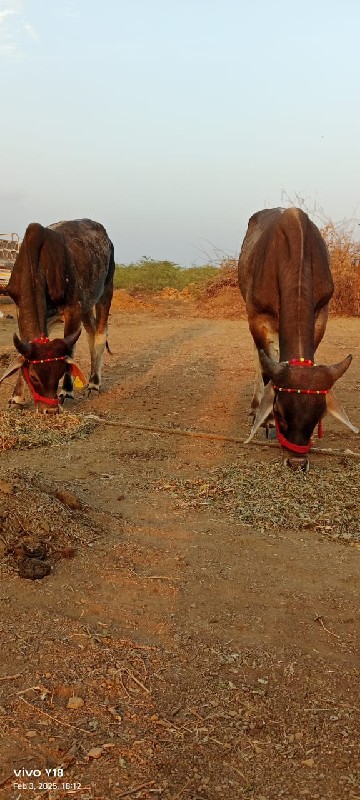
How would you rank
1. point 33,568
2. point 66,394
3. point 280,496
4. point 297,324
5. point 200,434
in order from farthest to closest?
point 66,394, point 200,434, point 297,324, point 280,496, point 33,568

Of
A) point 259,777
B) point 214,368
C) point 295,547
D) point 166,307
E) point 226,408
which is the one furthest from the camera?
point 166,307

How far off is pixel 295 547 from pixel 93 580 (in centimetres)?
128

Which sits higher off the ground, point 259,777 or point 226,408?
point 259,777

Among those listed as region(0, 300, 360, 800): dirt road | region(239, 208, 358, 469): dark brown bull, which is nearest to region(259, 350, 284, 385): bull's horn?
region(239, 208, 358, 469): dark brown bull

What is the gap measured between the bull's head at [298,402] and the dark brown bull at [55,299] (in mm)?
2355

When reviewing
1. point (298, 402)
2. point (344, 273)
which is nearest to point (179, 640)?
point (298, 402)

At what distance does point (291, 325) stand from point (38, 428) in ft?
8.52

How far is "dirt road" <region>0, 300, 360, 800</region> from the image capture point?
249 centimetres

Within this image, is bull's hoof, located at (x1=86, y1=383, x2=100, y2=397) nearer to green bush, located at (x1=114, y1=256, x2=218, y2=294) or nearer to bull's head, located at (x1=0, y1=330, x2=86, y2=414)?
bull's head, located at (x1=0, y1=330, x2=86, y2=414)

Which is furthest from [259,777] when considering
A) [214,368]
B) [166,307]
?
[166,307]

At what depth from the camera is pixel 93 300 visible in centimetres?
948

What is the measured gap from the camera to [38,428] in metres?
7.13

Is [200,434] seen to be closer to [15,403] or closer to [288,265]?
[288,265]

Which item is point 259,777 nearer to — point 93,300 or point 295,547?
point 295,547
